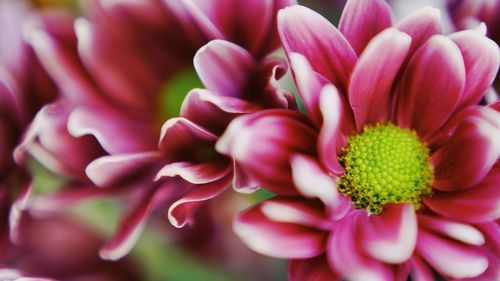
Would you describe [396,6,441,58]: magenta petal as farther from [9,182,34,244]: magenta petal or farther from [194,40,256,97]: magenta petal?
[9,182,34,244]: magenta petal

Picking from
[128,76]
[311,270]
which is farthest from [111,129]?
[311,270]

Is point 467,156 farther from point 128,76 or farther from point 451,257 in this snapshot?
point 128,76

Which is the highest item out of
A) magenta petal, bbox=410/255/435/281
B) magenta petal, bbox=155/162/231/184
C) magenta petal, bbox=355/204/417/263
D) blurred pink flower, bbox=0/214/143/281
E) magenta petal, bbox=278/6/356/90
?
magenta petal, bbox=278/6/356/90

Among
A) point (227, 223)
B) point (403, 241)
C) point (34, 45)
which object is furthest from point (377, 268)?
point (34, 45)

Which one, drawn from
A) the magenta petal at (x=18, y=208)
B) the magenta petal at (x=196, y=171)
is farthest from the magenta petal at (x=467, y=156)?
the magenta petal at (x=18, y=208)

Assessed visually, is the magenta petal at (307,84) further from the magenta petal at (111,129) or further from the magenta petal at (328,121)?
the magenta petal at (111,129)

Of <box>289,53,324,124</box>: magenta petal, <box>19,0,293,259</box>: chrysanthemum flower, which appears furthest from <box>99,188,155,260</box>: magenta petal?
<box>289,53,324,124</box>: magenta petal

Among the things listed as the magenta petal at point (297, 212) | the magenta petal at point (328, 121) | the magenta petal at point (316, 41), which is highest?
the magenta petal at point (316, 41)
